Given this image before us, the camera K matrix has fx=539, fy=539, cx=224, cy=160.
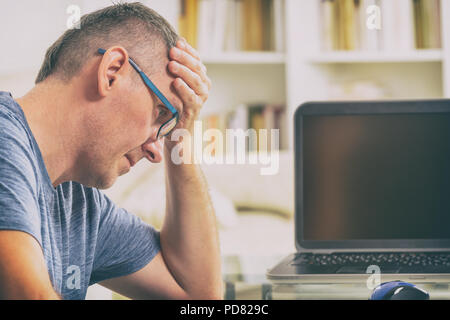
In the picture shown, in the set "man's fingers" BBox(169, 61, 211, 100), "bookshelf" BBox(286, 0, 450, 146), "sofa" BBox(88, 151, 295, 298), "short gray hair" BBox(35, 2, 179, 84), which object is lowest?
"sofa" BBox(88, 151, 295, 298)

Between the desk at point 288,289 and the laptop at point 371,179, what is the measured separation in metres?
0.07

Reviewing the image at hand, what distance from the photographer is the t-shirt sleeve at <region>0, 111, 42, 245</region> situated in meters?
0.46

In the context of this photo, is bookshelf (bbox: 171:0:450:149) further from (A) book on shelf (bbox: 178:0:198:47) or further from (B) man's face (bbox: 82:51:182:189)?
(B) man's face (bbox: 82:51:182:189)

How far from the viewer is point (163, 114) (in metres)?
0.67

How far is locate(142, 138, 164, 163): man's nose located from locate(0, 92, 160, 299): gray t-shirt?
11 cm

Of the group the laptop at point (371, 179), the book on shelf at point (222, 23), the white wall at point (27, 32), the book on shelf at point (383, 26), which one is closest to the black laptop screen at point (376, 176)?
the laptop at point (371, 179)

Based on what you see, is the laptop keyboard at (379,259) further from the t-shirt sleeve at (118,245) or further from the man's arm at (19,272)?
the man's arm at (19,272)

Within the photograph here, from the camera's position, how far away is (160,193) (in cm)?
117

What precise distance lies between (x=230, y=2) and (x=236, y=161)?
2.02 ft

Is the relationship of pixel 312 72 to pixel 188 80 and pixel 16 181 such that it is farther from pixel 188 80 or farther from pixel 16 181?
pixel 16 181
